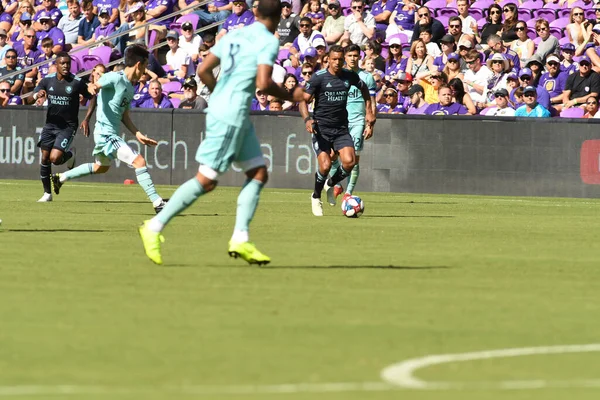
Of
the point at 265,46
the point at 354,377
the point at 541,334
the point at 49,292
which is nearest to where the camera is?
the point at 354,377

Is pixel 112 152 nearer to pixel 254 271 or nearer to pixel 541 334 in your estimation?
pixel 254 271

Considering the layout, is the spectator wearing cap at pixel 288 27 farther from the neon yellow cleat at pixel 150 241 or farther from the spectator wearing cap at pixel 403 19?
the neon yellow cleat at pixel 150 241

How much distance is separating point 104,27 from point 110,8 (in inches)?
33.1

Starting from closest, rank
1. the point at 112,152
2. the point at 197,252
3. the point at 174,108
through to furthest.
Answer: the point at 197,252, the point at 112,152, the point at 174,108

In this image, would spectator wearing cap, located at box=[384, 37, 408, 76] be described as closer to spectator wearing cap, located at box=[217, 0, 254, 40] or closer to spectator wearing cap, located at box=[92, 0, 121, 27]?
spectator wearing cap, located at box=[217, 0, 254, 40]

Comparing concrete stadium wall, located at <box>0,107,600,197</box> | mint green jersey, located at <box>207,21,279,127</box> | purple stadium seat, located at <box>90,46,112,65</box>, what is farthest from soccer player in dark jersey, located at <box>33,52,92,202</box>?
mint green jersey, located at <box>207,21,279,127</box>

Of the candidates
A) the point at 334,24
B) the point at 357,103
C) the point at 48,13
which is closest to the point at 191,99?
the point at 334,24

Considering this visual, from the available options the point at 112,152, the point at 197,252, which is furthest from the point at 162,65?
the point at 197,252

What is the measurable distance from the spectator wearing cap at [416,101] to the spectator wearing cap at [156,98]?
212 inches

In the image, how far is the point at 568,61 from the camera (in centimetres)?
2655

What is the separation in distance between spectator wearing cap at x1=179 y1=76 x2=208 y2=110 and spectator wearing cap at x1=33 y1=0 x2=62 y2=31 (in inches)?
259

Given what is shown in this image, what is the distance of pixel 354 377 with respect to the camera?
6.89 m

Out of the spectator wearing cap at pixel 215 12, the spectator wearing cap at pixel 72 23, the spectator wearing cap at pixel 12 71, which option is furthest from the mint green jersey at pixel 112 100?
the spectator wearing cap at pixel 72 23

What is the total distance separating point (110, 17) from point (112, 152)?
14594mm
